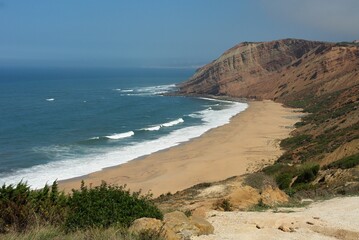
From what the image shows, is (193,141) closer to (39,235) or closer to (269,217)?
(269,217)

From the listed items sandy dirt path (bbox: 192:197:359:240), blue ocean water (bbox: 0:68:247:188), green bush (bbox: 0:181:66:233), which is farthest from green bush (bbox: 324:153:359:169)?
blue ocean water (bbox: 0:68:247:188)

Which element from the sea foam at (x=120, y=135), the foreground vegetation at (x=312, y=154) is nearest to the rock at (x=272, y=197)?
the foreground vegetation at (x=312, y=154)

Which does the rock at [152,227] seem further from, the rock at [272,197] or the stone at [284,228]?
the rock at [272,197]

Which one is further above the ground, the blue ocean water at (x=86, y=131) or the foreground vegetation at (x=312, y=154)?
the foreground vegetation at (x=312, y=154)

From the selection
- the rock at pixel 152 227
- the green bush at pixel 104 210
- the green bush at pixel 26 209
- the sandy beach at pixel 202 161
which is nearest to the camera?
the rock at pixel 152 227

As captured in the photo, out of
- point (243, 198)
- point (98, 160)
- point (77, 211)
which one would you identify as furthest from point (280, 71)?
point (77, 211)
